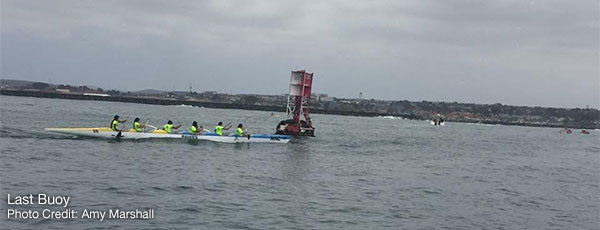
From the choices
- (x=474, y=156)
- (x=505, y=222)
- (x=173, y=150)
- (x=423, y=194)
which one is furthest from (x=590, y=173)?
(x=173, y=150)

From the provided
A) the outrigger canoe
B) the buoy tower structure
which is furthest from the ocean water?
the buoy tower structure

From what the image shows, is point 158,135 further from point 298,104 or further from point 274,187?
point 298,104

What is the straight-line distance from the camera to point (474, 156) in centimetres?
5712

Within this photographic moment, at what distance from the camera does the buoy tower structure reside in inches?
2398

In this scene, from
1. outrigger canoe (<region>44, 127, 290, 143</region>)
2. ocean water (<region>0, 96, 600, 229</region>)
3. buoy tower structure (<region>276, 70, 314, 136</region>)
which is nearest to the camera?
ocean water (<region>0, 96, 600, 229</region>)

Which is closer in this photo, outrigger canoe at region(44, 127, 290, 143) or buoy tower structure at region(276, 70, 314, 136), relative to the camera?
outrigger canoe at region(44, 127, 290, 143)

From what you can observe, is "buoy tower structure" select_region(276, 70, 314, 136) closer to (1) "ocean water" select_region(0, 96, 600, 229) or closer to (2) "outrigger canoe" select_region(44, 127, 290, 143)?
(2) "outrigger canoe" select_region(44, 127, 290, 143)

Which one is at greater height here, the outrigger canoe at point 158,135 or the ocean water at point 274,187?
the outrigger canoe at point 158,135

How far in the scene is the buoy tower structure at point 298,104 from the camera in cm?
6091

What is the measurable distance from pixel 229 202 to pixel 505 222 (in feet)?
37.1

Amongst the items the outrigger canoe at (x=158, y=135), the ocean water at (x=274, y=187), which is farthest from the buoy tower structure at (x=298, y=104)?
the ocean water at (x=274, y=187)

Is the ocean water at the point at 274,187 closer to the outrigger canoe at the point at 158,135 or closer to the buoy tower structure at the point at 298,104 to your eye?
the outrigger canoe at the point at 158,135

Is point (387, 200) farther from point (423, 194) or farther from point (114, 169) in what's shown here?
point (114, 169)

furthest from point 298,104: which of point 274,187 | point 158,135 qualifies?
point 274,187
